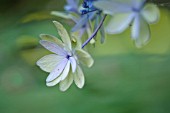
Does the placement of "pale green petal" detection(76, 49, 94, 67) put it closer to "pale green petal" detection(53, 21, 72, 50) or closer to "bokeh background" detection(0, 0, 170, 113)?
"pale green petal" detection(53, 21, 72, 50)

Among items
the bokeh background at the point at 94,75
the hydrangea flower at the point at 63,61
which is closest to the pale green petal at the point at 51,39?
the hydrangea flower at the point at 63,61

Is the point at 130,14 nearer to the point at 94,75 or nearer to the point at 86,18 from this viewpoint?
the point at 86,18

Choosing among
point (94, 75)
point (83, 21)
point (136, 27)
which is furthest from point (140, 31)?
point (94, 75)

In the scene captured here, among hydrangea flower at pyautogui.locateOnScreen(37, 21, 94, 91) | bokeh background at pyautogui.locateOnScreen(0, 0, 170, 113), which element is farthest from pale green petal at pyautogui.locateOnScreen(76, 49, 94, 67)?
bokeh background at pyautogui.locateOnScreen(0, 0, 170, 113)

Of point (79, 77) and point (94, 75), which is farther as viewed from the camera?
point (94, 75)

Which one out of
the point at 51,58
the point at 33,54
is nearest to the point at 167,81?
the point at 33,54

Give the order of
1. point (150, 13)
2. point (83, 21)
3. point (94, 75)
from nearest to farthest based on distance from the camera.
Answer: point (150, 13) → point (83, 21) → point (94, 75)

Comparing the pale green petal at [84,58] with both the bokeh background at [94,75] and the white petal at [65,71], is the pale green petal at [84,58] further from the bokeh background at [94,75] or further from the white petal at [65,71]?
the bokeh background at [94,75]
